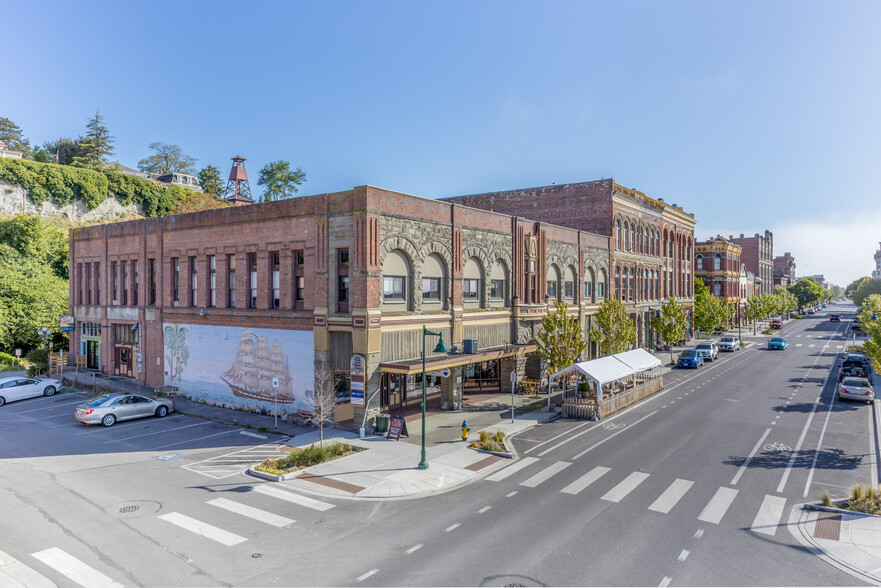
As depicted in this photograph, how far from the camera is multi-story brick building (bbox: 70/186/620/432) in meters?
24.5

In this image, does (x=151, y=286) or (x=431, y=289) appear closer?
(x=431, y=289)

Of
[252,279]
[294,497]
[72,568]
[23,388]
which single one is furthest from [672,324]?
[23,388]

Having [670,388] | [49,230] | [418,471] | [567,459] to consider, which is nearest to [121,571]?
[418,471]

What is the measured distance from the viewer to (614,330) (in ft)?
113

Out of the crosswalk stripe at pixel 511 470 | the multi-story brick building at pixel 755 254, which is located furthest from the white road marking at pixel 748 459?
the multi-story brick building at pixel 755 254

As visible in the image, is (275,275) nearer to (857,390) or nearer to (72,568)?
(72,568)

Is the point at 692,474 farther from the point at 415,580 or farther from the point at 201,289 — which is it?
the point at 201,289

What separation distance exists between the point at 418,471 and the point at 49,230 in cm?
6114

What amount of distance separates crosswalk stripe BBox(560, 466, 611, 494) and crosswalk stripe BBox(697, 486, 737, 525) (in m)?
3.48

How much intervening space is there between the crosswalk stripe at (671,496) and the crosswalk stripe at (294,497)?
9.55 m

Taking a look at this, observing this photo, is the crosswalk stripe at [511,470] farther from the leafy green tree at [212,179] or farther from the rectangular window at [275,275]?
the leafy green tree at [212,179]

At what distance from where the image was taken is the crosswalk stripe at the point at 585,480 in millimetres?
16312

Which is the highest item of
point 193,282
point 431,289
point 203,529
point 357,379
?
point 193,282

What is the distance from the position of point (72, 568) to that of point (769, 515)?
17480 millimetres
